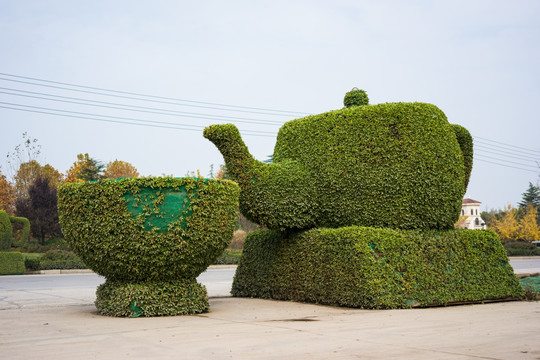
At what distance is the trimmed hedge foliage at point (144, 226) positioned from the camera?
7582mm

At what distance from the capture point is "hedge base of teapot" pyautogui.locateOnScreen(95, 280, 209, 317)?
7785mm

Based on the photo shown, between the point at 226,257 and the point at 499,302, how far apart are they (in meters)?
19.8

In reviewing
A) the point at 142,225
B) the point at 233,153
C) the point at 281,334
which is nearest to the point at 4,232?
the point at 233,153

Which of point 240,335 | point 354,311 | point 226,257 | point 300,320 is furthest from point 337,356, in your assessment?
point 226,257

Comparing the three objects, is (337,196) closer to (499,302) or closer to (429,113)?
(429,113)

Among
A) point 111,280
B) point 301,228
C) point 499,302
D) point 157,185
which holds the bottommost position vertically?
point 499,302

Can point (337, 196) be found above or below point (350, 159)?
below

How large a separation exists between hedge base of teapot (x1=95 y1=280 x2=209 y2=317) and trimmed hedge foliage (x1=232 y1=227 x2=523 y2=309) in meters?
2.11

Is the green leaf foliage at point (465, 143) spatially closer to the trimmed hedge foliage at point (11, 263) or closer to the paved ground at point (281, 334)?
the paved ground at point (281, 334)

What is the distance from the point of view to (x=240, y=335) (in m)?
5.97

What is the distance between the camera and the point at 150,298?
7824mm

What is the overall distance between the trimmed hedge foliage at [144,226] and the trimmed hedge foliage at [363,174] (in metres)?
1.51

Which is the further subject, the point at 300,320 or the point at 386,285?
the point at 386,285

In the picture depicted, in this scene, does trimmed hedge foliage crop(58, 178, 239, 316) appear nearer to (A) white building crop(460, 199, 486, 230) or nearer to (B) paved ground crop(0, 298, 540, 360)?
(B) paved ground crop(0, 298, 540, 360)
